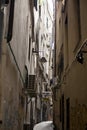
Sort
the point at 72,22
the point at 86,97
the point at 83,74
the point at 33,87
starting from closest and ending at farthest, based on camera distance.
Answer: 1. the point at 86,97
2. the point at 83,74
3. the point at 72,22
4. the point at 33,87

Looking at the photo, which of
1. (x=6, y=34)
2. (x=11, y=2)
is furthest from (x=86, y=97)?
(x=11, y=2)

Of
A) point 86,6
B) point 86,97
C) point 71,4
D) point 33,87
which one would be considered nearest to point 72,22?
point 71,4

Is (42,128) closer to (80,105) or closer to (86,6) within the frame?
(80,105)

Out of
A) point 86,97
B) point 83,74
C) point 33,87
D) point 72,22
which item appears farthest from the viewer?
point 33,87

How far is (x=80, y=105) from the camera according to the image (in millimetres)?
7316

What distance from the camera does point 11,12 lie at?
7.32m

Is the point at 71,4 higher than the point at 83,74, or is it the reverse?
the point at 71,4

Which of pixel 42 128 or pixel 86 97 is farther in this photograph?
pixel 42 128

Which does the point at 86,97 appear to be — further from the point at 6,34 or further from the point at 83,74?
the point at 6,34

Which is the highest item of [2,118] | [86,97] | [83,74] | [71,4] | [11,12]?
[71,4]

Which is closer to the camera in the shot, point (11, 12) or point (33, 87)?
point (11, 12)

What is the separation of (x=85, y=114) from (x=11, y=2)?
3158 millimetres

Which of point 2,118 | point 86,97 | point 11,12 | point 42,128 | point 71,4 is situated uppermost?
point 71,4

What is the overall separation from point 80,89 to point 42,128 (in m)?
8.73
